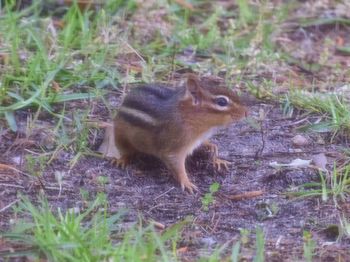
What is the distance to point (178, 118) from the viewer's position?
17.8 ft

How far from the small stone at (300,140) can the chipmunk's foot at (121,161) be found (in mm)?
1038

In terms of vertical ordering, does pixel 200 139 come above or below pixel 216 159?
above

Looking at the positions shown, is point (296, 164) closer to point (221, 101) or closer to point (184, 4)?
point (221, 101)

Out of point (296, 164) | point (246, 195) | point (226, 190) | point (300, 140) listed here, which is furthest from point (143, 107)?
point (300, 140)

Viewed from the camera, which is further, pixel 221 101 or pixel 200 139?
pixel 200 139

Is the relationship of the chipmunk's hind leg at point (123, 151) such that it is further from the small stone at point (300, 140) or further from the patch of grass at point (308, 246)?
the patch of grass at point (308, 246)

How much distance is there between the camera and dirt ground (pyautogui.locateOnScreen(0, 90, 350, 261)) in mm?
4695

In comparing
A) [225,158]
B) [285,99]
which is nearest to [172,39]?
[285,99]

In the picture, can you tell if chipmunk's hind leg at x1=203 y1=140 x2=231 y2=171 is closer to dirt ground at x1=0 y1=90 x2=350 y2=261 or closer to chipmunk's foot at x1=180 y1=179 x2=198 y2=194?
dirt ground at x1=0 y1=90 x2=350 y2=261

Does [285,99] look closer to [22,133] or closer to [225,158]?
[225,158]

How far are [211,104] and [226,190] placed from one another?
0.50 metres

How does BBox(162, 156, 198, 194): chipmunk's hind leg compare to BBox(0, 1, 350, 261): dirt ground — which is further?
BBox(162, 156, 198, 194): chipmunk's hind leg

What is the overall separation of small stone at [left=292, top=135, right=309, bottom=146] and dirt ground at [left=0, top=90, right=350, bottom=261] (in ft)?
0.09

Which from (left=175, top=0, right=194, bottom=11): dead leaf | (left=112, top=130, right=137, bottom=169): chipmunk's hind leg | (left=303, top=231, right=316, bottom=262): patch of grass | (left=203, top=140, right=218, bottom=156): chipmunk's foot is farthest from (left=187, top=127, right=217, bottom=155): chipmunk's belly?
(left=175, top=0, right=194, bottom=11): dead leaf
